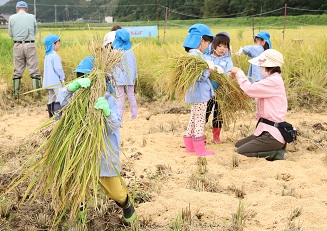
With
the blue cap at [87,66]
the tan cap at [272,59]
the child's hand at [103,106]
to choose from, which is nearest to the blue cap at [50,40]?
the tan cap at [272,59]

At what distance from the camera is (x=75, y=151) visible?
9.23 feet

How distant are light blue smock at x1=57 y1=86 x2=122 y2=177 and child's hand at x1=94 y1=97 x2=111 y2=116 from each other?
2.2 inches

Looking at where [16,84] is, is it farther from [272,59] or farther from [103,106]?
[103,106]

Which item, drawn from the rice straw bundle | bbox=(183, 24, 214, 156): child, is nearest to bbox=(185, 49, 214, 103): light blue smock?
bbox=(183, 24, 214, 156): child

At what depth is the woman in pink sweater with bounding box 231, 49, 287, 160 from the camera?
4309 mm

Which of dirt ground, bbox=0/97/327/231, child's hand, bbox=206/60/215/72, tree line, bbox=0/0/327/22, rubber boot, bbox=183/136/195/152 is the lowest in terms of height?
dirt ground, bbox=0/97/327/231

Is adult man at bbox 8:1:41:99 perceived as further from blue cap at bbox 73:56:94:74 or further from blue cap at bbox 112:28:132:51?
blue cap at bbox 73:56:94:74

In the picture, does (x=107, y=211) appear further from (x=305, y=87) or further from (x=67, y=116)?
(x=305, y=87)

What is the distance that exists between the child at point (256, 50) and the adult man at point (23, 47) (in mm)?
3475

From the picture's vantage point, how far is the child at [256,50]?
5.74 metres

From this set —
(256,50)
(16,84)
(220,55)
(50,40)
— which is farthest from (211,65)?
(16,84)

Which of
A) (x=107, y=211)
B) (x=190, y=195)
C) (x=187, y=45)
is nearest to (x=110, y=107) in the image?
(x=107, y=211)

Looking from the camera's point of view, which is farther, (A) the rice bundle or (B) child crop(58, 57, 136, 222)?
(A) the rice bundle

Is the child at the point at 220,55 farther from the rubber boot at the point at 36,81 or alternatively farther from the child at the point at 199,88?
the rubber boot at the point at 36,81
